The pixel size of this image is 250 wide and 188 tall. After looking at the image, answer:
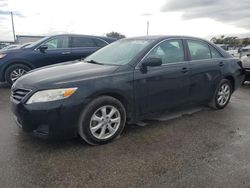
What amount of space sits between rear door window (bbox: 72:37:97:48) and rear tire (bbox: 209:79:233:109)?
4784 millimetres

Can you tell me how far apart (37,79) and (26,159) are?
3.41 feet

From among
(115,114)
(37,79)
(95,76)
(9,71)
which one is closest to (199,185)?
(115,114)

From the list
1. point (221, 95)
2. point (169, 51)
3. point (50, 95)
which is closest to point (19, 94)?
point (50, 95)

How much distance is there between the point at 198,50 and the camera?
4785 millimetres

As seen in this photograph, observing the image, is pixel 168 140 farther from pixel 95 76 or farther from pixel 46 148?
pixel 46 148

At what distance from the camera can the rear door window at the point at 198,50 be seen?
4613mm

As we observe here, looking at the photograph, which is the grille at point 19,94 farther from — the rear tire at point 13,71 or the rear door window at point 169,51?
the rear tire at point 13,71

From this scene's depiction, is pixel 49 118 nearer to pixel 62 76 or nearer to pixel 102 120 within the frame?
pixel 62 76

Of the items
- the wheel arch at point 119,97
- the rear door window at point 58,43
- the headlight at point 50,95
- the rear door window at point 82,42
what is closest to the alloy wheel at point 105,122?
the wheel arch at point 119,97

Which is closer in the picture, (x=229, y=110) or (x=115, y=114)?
(x=115, y=114)

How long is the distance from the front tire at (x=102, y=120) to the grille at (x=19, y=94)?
79 cm

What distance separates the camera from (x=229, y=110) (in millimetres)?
5273

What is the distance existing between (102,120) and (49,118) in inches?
28.6

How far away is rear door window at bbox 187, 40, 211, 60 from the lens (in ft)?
15.1
